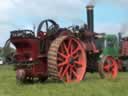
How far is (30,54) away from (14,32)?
934mm

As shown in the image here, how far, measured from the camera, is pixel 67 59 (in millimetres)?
14461

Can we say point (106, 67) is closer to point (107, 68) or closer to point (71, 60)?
point (107, 68)

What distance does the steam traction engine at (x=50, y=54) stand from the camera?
13852mm

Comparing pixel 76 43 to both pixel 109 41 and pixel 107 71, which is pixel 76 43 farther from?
pixel 109 41

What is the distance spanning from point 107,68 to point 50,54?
3.76 metres

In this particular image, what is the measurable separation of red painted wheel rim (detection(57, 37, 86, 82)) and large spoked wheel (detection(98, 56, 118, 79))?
1.43m

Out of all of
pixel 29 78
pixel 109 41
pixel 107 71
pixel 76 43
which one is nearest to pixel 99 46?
pixel 107 71

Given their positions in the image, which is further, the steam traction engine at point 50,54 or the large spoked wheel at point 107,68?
the large spoked wheel at point 107,68

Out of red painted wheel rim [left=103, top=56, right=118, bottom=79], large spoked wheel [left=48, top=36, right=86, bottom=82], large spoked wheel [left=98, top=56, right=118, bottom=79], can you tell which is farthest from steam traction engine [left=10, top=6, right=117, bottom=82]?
red painted wheel rim [left=103, top=56, right=118, bottom=79]

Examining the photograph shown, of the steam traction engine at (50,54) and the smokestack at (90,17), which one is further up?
the smokestack at (90,17)

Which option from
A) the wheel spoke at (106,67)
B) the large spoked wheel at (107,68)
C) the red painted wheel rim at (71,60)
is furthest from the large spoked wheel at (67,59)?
the wheel spoke at (106,67)

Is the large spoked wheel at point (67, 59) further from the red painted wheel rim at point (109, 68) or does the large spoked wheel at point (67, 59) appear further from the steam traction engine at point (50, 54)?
→ the red painted wheel rim at point (109, 68)

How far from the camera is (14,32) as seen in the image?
14.1m

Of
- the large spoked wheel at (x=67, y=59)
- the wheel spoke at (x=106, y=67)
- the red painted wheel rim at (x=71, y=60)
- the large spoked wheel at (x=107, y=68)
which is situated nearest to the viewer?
the large spoked wheel at (x=67, y=59)
